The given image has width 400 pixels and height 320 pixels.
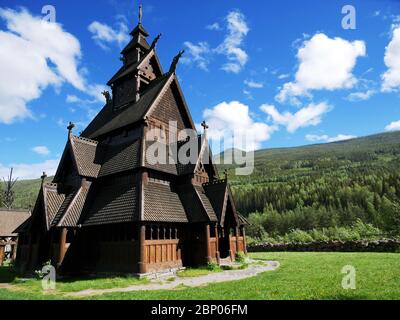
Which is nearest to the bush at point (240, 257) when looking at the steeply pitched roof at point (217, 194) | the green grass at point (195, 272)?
the green grass at point (195, 272)

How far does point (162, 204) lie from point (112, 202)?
3.46m

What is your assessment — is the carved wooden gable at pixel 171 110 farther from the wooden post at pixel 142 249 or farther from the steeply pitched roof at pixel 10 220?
the steeply pitched roof at pixel 10 220

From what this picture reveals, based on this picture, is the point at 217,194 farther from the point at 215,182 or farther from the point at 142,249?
the point at 142,249

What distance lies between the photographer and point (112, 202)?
1994 cm

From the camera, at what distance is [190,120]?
90.0ft

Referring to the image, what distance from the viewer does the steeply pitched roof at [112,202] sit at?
60.4 feet

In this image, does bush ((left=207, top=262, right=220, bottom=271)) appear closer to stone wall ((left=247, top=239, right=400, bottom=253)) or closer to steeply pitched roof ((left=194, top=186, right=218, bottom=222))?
steeply pitched roof ((left=194, top=186, right=218, bottom=222))

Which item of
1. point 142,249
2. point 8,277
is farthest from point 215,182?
point 8,277

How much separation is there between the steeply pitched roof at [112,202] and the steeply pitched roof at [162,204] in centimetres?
75

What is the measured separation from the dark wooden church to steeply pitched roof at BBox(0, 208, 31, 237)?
20.5 metres

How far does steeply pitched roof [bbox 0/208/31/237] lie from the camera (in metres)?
40.4

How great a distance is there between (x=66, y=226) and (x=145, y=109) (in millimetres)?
10201

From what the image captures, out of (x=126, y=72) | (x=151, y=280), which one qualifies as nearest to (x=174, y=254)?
(x=151, y=280)

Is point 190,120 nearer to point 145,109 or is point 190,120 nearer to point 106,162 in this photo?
point 145,109
